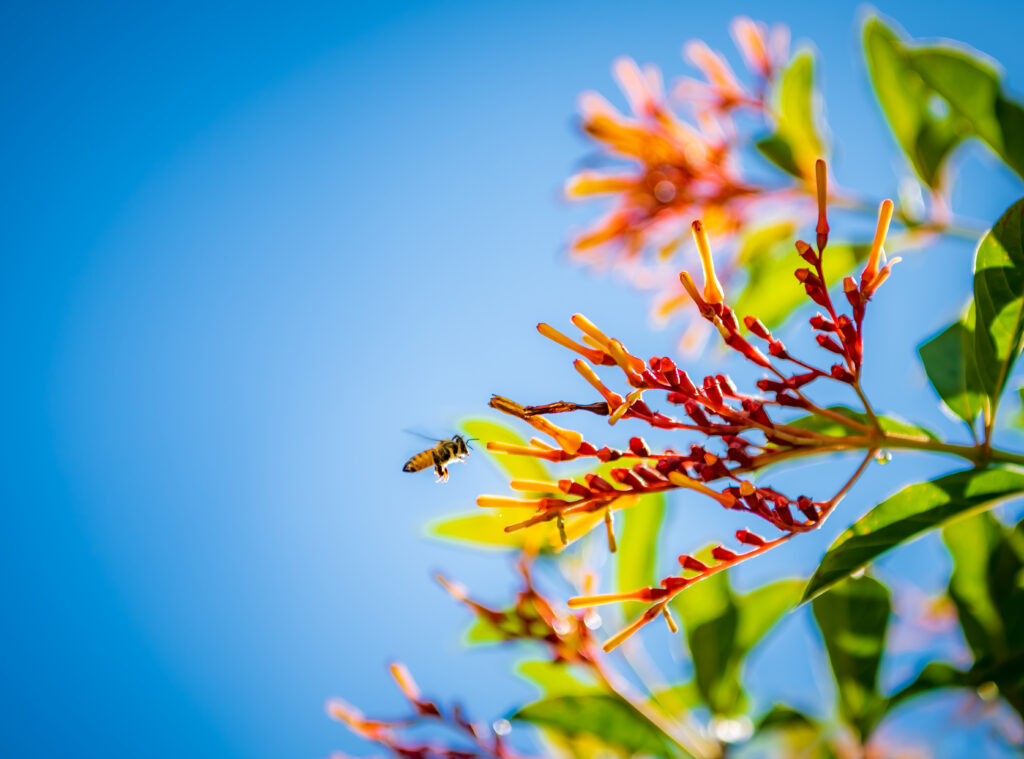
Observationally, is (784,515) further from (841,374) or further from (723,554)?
(841,374)

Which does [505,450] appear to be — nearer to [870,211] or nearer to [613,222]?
[613,222]

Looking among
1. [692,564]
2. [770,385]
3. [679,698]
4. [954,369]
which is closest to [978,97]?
[954,369]

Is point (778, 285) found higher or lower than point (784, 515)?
higher

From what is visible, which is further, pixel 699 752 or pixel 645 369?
pixel 699 752

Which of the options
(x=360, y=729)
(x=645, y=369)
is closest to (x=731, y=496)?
(x=645, y=369)

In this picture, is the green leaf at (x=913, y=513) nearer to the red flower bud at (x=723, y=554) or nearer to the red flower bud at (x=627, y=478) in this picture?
the red flower bud at (x=723, y=554)

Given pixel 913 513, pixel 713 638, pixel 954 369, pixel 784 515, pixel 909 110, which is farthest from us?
pixel 909 110

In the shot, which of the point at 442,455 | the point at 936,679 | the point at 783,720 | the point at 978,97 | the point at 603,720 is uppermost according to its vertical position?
the point at 442,455
